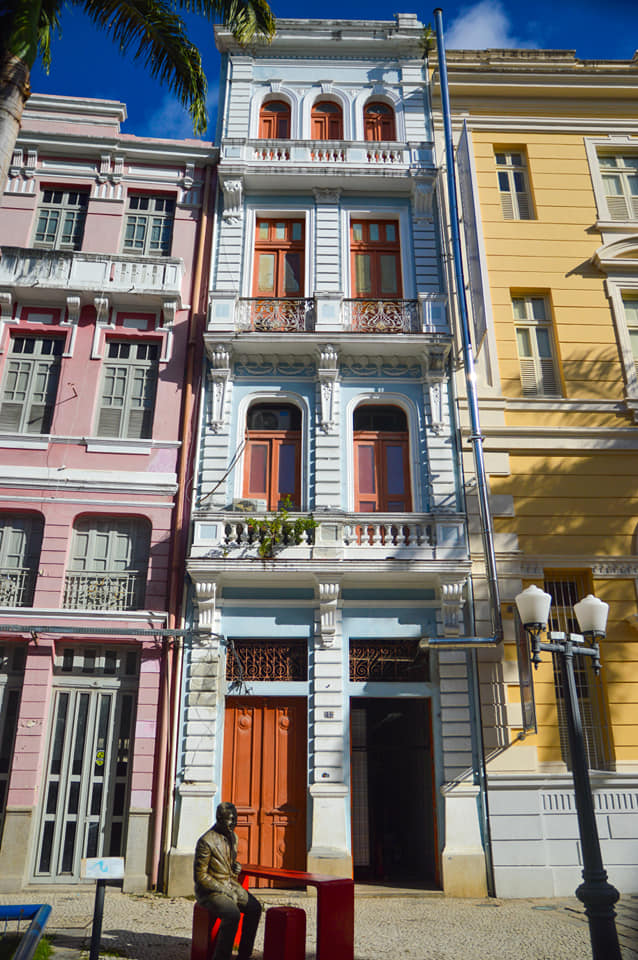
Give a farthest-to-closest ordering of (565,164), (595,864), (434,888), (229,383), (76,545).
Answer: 1. (565,164)
2. (229,383)
3. (76,545)
4. (434,888)
5. (595,864)

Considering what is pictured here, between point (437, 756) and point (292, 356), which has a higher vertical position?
point (292, 356)

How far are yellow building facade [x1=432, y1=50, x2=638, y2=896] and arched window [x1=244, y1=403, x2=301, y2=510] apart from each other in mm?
3312

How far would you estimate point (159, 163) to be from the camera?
16000 millimetres

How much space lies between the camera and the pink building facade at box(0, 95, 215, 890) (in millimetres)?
11719

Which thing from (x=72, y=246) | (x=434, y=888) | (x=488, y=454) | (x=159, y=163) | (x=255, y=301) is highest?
(x=159, y=163)

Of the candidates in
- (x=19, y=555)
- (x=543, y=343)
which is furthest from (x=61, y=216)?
(x=543, y=343)

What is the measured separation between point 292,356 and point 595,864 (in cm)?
1014

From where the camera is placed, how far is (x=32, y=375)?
14.3 meters

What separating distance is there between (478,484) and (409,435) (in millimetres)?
1764

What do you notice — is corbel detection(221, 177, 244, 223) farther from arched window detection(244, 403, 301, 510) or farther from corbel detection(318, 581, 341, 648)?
corbel detection(318, 581, 341, 648)

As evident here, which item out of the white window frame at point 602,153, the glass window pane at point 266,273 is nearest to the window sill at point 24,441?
the glass window pane at point 266,273

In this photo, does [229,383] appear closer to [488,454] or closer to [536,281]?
[488,454]

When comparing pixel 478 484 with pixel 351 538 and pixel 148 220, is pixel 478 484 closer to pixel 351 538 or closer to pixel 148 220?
pixel 351 538

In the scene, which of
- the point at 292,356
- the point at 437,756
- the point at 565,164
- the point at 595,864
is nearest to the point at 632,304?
the point at 565,164
